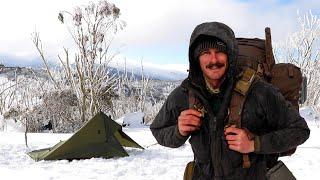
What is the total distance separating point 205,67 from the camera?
1.81m

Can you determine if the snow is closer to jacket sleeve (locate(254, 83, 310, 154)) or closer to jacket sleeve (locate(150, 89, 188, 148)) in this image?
jacket sleeve (locate(150, 89, 188, 148))

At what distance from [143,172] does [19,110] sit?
8915 millimetres

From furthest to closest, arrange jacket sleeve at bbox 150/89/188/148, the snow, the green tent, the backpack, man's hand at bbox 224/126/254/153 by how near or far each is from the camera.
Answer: the snow
the green tent
the backpack
jacket sleeve at bbox 150/89/188/148
man's hand at bbox 224/126/254/153

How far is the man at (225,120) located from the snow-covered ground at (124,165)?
3.72 m

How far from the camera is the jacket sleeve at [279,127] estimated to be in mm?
1709

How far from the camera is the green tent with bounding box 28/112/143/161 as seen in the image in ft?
22.1

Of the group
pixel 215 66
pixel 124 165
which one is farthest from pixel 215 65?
pixel 124 165

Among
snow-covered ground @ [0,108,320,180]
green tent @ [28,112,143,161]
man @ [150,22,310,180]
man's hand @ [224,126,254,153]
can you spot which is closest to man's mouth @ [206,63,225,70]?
man @ [150,22,310,180]

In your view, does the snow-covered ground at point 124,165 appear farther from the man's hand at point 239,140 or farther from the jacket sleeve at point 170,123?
the man's hand at point 239,140

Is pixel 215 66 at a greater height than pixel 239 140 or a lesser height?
greater

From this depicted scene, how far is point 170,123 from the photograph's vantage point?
201cm

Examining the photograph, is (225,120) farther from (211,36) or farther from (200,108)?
(211,36)

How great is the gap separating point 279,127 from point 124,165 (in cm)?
467

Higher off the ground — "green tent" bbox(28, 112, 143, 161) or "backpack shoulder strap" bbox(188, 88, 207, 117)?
"backpack shoulder strap" bbox(188, 88, 207, 117)
